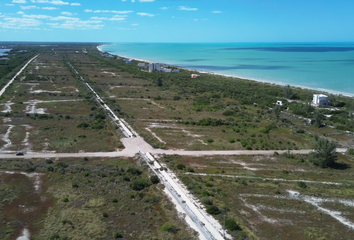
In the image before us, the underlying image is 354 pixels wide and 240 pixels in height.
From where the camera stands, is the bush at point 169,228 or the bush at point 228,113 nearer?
the bush at point 169,228

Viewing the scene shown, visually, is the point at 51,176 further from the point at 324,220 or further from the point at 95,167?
the point at 324,220

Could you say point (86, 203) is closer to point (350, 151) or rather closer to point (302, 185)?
point (302, 185)

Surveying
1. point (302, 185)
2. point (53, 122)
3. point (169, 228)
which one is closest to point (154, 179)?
point (169, 228)

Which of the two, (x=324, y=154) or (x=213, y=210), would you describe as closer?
(x=213, y=210)

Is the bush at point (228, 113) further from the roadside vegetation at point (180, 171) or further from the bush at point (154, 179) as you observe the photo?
the bush at point (154, 179)

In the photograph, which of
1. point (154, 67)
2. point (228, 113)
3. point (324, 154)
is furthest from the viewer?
point (154, 67)

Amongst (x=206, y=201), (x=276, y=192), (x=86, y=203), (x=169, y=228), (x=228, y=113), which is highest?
(x=228, y=113)

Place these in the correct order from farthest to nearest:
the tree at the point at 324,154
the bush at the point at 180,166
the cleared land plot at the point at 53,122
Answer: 1. the cleared land plot at the point at 53,122
2. the tree at the point at 324,154
3. the bush at the point at 180,166

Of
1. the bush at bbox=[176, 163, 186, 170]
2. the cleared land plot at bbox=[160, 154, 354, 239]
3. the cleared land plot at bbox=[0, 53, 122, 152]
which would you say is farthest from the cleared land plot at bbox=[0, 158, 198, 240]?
the cleared land plot at bbox=[0, 53, 122, 152]

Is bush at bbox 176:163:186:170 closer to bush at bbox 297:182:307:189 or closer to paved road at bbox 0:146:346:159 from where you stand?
paved road at bbox 0:146:346:159

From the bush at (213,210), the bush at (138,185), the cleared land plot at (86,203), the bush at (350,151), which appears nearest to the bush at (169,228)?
the cleared land plot at (86,203)

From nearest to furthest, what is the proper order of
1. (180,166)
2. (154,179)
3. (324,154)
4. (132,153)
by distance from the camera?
1. (154,179)
2. (180,166)
3. (324,154)
4. (132,153)
